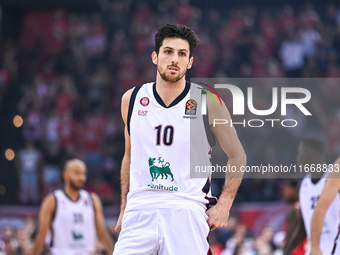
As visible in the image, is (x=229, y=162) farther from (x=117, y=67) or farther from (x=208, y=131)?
(x=117, y=67)

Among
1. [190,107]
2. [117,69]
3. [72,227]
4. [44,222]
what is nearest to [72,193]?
[72,227]

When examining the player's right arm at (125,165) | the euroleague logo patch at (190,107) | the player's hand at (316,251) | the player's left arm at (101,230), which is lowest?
the player's left arm at (101,230)

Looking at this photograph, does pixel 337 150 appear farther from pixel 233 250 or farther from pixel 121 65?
pixel 121 65

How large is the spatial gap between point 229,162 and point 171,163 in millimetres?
444

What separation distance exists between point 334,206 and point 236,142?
2.03m

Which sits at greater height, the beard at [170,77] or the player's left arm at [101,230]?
the beard at [170,77]

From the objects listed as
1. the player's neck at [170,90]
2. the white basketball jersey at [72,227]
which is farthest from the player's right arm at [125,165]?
the white basketball jersey at [72,227]

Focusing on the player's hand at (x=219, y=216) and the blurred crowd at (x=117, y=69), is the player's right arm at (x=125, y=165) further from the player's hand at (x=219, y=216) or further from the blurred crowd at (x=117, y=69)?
the blurred crowd at (x=117, y=69)

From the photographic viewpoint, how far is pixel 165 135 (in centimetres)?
481

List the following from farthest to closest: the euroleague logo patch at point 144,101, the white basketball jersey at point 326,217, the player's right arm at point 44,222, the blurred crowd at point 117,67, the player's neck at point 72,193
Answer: the blurred crowd at point 117,67 < the player's neck at point 72,193 < the player's right arm at point 44,222 < the white basketball jersey at point 326,217 < the euroleague logo patch at point 144,101

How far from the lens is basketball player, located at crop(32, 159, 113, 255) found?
9.20 metres

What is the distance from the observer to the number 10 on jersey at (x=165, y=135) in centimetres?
480

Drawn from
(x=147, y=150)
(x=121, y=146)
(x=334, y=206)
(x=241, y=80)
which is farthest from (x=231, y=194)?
(x=241, y=80)

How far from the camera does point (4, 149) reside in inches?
705
